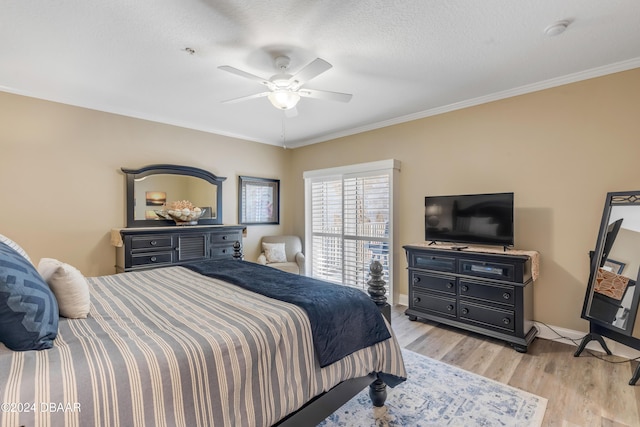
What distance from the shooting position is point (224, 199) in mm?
4828

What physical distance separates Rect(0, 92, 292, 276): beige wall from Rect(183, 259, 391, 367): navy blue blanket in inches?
98.0

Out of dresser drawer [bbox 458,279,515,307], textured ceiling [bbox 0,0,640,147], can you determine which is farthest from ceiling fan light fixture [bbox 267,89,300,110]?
dresser drawer [bbox 458,279,515,307]

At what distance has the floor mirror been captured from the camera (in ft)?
7.89

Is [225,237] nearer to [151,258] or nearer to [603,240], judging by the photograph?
[151,258]

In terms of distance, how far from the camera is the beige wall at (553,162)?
270 cm

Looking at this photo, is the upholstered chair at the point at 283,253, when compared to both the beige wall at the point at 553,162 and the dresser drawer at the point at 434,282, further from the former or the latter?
the beige wall at the point at 553,162

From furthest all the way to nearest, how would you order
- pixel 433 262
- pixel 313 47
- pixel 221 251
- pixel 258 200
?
pixel 258 200 → pixel 221 251 → pixel 433 262 → pixel 313 47

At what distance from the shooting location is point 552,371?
95.2 inches

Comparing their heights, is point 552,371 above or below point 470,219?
below

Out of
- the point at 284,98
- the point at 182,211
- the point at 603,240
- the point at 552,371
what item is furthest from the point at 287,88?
the point at 552,371

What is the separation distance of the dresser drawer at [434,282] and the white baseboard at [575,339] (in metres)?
0.93

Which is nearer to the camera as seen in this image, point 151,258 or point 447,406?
point 447,406

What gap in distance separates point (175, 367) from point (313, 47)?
2363 millimetres

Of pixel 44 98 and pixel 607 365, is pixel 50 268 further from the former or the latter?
pixel 607 365
